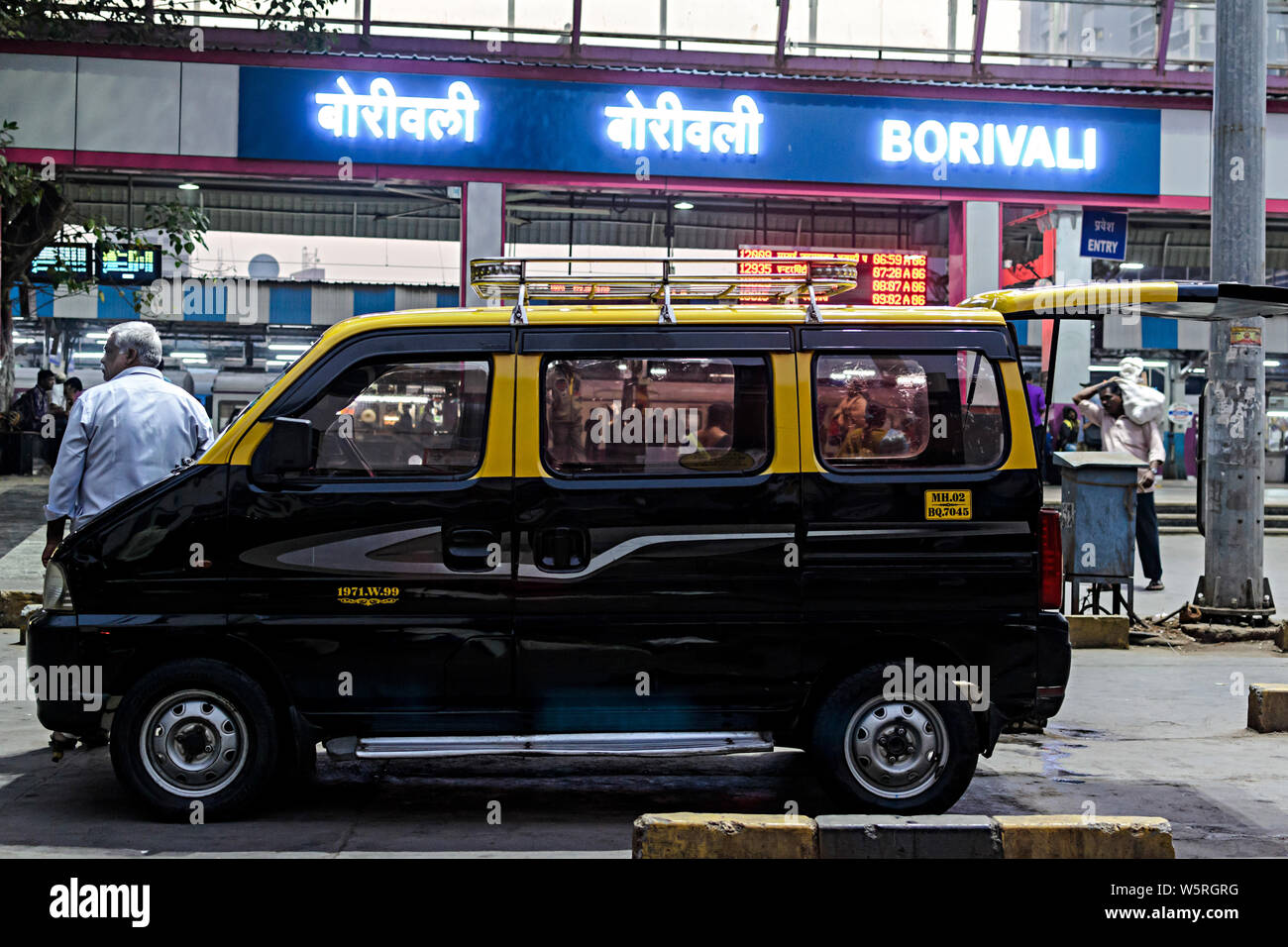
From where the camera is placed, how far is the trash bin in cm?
1009

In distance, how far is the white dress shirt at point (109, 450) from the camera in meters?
6.54

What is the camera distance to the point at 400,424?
18.1 feet

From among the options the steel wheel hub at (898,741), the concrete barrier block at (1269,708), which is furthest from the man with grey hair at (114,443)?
the concrete barrier block at (1269,708)

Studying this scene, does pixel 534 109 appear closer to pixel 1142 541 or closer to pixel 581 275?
pixel 1142 541

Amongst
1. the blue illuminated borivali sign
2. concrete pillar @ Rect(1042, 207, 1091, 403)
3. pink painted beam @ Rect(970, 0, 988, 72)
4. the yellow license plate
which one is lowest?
the yellow license plate

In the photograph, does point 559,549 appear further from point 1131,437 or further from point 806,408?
point 1131,437

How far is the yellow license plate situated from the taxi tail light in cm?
32

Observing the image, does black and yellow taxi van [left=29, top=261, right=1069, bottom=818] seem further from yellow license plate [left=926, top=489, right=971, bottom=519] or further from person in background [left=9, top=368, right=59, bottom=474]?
person in background [left=9, top=368, right=59, bottom=474]

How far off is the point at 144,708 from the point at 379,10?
1094 centimetres

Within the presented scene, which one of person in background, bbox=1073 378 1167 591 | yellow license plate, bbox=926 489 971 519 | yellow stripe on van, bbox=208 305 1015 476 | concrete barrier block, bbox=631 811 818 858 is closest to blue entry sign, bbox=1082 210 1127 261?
person in background, bbox=1073 378 1167 591

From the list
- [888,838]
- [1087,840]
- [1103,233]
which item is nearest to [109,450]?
[888,838]

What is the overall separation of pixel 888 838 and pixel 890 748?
743mm

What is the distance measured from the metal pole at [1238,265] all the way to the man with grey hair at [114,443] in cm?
705
